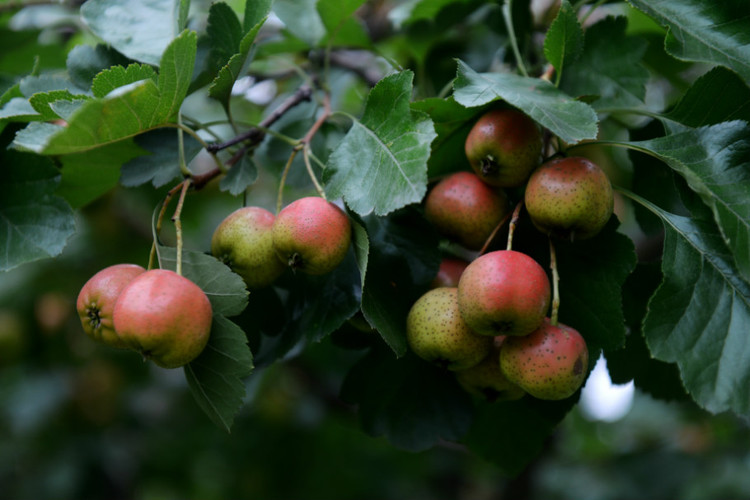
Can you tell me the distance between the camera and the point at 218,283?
1459 millimetres

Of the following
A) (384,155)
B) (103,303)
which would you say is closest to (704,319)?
(384,155)

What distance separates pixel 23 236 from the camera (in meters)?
1.61

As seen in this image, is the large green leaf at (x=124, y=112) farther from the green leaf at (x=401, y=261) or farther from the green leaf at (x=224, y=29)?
the green leaf at (x=401, y=261)

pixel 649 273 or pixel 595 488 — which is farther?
pixel 595 488

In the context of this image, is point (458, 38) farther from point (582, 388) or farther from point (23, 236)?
point (23, 236)

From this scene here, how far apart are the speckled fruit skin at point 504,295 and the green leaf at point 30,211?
0.99 meters

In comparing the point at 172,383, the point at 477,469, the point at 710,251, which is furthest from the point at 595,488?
the point at 710,251

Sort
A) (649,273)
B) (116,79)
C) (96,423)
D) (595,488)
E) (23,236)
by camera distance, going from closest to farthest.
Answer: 1. (116,79)
2. (23,236)
3. (649,273)
4. (96,423)
5. (595,488)

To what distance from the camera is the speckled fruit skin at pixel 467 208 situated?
1550mm

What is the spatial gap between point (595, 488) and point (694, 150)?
3706 mm

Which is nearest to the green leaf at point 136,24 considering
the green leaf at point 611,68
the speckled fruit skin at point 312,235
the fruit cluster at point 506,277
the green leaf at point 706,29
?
the speckled fruit skin at point 312,235

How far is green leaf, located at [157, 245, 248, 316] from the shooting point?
1.44 m

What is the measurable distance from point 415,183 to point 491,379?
53 cm

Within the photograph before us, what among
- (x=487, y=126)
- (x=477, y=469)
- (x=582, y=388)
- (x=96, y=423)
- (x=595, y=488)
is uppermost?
(x=487, y=126)
